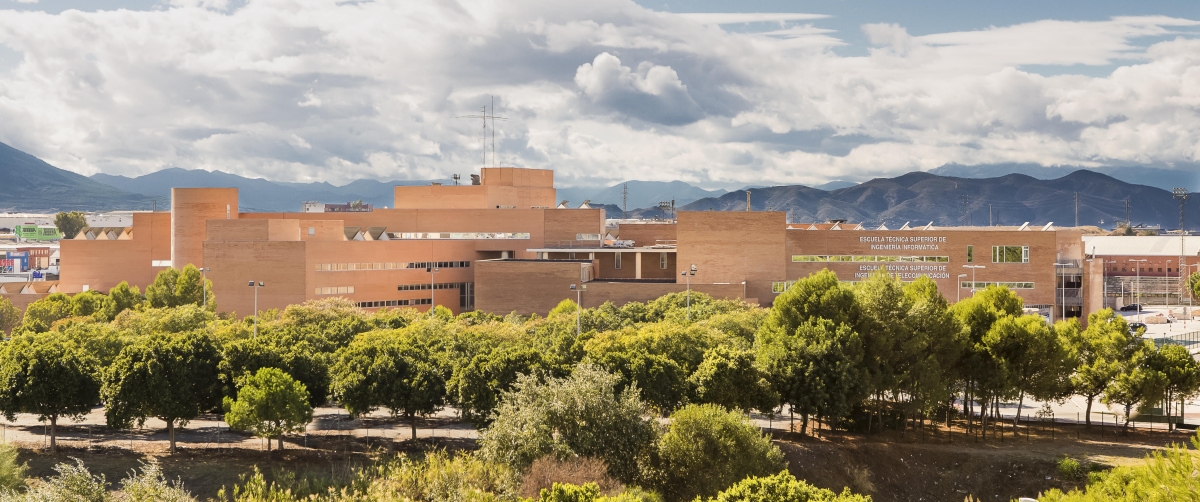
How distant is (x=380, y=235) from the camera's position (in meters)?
113

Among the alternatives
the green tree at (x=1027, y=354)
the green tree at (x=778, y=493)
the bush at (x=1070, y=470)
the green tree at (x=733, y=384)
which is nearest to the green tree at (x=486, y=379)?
the green tree at (x=733, y=384)

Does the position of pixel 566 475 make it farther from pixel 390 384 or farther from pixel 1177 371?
pixel 1177 371

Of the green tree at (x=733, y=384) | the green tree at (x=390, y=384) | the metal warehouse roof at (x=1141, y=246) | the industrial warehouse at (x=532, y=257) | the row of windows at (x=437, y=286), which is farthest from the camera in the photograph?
the metal warehouse roof at (x=1141, y=246)

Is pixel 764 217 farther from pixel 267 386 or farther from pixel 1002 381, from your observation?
pixel 267 386

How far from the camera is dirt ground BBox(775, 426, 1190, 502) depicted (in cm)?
4144

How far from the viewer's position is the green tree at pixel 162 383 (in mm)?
43031

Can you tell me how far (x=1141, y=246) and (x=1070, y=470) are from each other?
15279 centimetres

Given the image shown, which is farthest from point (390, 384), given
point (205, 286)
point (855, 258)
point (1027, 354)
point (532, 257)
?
point (532, 257)

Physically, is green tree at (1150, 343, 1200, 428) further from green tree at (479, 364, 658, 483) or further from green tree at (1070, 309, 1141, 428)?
green tree at (479, 364, 658, 483)

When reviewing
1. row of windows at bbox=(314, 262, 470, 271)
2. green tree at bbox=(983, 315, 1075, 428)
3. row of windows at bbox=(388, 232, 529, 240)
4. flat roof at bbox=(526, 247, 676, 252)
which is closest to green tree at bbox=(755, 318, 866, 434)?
green tree at bbox=(983, 315, 1075, 428)

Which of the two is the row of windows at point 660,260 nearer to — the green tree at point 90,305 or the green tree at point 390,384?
the green tree at point 90,305

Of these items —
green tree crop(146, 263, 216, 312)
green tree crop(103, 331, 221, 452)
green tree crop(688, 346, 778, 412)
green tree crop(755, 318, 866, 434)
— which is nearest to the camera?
green tree crop(103, 331, 221, 452)

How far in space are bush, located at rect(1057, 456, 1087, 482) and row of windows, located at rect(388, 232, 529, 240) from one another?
76645 mm

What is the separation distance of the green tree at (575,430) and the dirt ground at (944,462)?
33.4 ft
